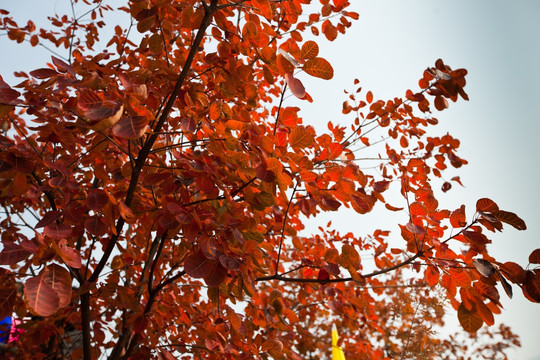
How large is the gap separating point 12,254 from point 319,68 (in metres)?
0.91

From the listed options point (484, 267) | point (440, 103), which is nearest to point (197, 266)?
point (484, 267)

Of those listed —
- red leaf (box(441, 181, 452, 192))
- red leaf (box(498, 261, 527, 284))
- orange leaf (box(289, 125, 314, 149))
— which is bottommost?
red leaf (box(498, 261, 527, 284))

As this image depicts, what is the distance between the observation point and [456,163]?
78.2 inches

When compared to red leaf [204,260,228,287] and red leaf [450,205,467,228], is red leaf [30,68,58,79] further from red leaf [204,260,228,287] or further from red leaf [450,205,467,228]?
red leaf [450,205,467,228]

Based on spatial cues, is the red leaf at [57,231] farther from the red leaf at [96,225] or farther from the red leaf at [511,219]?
the red leaf at [511,219]

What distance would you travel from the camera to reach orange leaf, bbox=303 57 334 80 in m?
0.87

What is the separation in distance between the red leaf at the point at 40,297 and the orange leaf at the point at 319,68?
2.66ft

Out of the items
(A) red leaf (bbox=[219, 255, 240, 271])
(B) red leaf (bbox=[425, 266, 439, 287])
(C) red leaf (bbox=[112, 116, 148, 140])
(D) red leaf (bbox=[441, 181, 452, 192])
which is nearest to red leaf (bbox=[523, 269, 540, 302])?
(B) red leaf (bbox=[425, 266, 439, 287])

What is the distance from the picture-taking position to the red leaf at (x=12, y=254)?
31.8 inches

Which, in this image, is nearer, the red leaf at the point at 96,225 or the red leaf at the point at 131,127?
the red leaf at the point at 131,127

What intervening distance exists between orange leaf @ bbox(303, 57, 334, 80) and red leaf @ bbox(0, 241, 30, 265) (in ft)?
2.81

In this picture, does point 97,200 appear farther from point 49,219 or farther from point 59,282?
point 59,282

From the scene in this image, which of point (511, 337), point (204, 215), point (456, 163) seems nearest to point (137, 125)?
point (204, 215)

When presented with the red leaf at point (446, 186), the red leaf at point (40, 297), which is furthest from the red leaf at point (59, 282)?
the red leaf at point (446, 186)
